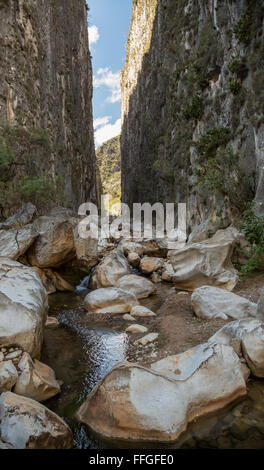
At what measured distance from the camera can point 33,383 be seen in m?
3.39

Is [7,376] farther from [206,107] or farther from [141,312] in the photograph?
[206,107]

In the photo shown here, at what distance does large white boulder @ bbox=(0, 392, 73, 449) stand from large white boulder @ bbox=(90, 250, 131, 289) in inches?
223

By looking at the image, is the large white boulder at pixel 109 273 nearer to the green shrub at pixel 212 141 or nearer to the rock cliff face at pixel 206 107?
the rock cliff face at pixel 206 107

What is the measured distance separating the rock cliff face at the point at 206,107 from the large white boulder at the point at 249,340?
17.2 ft

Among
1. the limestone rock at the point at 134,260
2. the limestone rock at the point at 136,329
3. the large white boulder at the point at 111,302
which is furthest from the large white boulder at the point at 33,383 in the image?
the limestone rock at the point at 134,260

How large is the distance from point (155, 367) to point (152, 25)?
36.8 meters

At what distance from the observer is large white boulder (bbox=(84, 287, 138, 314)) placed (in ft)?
22.2

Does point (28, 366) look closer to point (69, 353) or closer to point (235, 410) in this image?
point (69, 353)

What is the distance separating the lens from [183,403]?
294 centimetres

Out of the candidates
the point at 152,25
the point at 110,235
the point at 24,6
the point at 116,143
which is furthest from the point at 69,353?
the point at 116,143

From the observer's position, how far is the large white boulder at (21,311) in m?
3.86

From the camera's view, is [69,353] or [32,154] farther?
[32,154]

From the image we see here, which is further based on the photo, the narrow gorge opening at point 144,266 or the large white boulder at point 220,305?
the large white boulder at point 220,305
